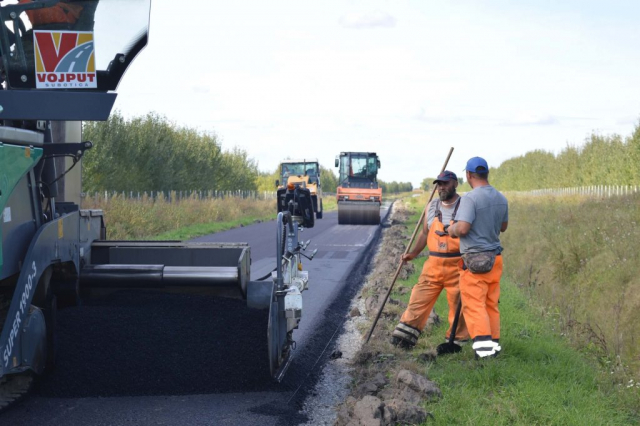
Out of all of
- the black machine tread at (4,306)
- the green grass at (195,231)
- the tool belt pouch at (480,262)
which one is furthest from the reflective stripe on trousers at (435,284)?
the green grass at (195,231)

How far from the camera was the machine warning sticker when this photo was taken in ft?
16.2

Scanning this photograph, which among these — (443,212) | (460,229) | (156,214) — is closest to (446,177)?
(443,212)

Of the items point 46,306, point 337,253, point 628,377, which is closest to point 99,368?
point 46,306

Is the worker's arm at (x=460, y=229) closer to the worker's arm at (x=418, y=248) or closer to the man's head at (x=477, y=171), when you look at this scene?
the man's head at (x=477, y=171)

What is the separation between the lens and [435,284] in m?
7.31

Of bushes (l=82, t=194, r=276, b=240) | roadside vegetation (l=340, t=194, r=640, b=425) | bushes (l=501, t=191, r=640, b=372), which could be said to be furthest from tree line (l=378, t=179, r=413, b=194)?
roadside vegetation (l=340, t=194, r=640, b=425)

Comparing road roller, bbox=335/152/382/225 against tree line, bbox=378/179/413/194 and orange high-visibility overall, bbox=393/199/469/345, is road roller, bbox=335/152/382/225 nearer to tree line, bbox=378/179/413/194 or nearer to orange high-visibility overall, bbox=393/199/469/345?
orange high-visibility overall, bbox=393/199/469/345

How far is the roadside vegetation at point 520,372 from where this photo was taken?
5.33m

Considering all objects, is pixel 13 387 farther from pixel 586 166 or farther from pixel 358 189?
pixel 586 166

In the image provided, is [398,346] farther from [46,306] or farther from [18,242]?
[18,242]

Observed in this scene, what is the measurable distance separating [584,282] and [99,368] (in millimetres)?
8514

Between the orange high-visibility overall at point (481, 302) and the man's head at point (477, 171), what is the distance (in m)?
0.71

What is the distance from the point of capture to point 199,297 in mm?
6461

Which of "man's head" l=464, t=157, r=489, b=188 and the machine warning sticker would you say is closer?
the machine warning sticker
